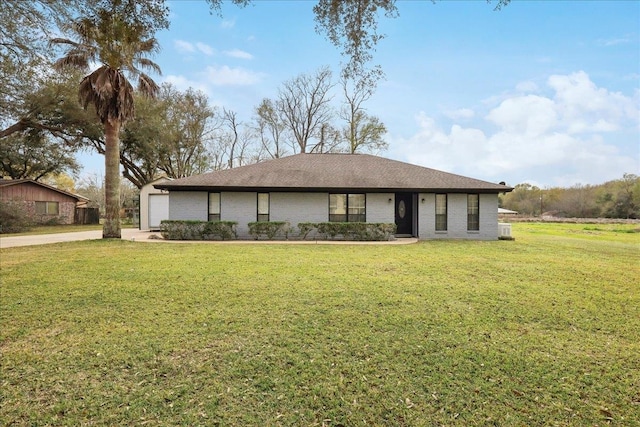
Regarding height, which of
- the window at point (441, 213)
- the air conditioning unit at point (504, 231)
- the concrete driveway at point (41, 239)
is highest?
the window at point (441, 213)

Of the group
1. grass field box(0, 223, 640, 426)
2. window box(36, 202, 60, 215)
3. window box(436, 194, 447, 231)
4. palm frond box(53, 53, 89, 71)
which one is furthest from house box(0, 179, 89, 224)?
window box(436, 194, 447, 231)

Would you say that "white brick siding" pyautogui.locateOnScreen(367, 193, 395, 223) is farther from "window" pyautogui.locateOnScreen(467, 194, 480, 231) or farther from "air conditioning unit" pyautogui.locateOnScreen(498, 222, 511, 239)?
"air conditioning unit" pyautogui.locateOnScreen(498, 222, 511, 239)

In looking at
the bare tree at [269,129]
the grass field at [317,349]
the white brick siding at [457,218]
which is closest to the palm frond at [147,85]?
the grass field at [317,349]

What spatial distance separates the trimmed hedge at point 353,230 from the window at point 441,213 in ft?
8.48

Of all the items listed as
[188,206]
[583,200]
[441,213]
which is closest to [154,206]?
[188,206]

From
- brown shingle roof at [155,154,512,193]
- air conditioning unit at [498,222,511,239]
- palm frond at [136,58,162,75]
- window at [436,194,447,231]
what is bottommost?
air conditioning unit at [498,222,511,239]

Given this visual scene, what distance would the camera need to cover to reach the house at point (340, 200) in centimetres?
1547

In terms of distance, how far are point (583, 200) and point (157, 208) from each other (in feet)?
184

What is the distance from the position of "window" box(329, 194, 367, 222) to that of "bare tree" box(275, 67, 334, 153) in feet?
60.4

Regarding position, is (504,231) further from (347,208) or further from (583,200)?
(583,200)

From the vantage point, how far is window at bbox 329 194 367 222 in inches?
633

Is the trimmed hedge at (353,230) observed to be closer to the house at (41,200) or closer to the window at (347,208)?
the window at (347,208)

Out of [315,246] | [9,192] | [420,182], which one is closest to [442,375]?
[315,246]

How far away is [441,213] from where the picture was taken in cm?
1625
